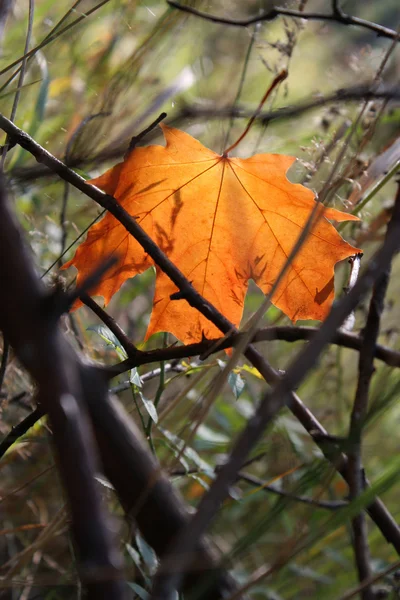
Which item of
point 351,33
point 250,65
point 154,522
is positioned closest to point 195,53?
point 250,65

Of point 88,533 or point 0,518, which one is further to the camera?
point 0,518

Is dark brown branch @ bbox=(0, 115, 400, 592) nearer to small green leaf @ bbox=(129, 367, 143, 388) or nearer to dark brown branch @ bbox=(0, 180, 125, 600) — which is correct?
A: small green leaf @ bbox=(129, 367, 143, 388)

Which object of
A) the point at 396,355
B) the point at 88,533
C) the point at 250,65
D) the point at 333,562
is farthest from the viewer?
the point at 250,65

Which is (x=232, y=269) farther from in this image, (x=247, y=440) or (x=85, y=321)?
(x=85, y=321)

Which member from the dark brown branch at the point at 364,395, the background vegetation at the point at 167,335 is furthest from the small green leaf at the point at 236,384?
the dark brown branch at the point at 364,395

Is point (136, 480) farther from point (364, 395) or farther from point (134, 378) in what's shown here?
point (364, 395)

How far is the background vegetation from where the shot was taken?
25.5 inches

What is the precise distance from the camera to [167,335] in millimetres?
769

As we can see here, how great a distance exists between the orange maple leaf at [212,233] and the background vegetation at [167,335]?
3 centimetres

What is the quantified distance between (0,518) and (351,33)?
2252mm

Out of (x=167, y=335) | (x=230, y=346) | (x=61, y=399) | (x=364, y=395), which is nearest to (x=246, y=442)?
(x=61, y=399)

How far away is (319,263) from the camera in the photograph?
0.61 metres

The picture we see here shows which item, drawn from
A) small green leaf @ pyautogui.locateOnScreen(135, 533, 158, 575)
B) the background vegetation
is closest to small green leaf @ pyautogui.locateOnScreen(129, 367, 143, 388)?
the background vegetation

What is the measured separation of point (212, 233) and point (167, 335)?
0.53 feet
